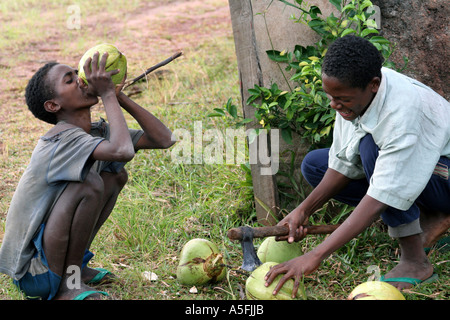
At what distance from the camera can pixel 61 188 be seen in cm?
253

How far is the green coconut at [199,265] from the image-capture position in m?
2.73

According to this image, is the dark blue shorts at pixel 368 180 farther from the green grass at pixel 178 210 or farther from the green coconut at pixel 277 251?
the green coconut at pixel 277 251

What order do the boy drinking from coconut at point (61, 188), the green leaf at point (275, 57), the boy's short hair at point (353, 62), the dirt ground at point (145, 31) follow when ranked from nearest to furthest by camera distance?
1. the boy's short hair at point (353, 62)
2. the boy drinking from coconut at point (61, 188)
3. the green leaf at point (275, 57)
4. the dirt ground at point (145, 31)

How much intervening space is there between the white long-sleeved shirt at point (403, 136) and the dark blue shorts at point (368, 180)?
0.04 metres

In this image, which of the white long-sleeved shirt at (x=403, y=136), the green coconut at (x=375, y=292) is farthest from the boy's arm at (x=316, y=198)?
the green coconut at (x=375, y=292)

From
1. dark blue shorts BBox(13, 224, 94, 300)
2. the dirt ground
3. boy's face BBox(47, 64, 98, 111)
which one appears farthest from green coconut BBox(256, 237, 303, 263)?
the dirt ground

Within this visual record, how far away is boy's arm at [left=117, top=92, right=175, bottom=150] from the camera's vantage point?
2.83 metres

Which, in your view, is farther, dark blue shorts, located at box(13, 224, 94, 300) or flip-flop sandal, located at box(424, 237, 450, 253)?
flip-flop sandal, located at box(424, 237, 450, 253)

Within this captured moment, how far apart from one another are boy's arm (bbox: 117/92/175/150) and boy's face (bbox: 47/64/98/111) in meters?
0.21

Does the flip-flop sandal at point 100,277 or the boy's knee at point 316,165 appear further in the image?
the boy's knee at point 316,165

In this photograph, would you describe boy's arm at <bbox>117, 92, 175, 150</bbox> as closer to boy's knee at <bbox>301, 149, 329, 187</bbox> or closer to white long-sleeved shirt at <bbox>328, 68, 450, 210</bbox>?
boy's knee at <bbox>301, 149, 329, 187</bbox>

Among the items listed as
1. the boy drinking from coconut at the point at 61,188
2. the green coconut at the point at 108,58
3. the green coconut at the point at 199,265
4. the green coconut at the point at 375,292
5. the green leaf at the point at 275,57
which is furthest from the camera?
the green leaf at the point at 275,57

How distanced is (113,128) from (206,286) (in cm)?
95

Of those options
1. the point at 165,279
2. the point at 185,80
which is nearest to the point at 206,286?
the point at 165,279
